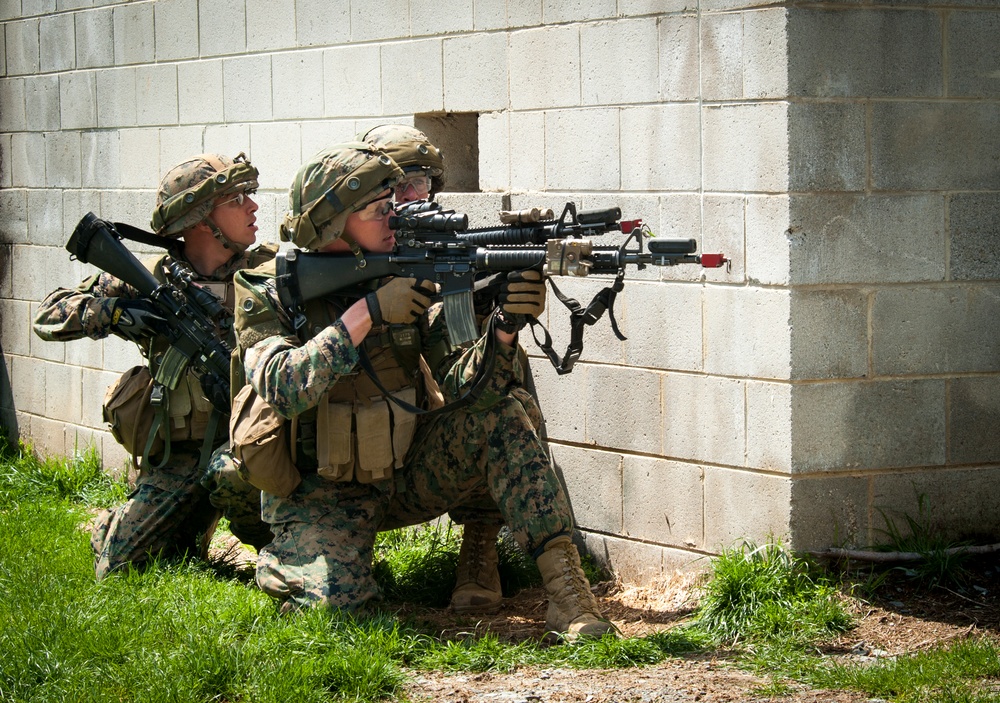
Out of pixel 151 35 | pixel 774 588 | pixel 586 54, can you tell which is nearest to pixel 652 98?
pixel 586 54

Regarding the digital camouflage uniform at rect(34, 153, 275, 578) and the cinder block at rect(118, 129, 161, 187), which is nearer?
the digital camouflage uniform at rect(34, 153, 275, 578)

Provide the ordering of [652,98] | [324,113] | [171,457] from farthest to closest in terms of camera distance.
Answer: [324,113], [171,457], [652,98]

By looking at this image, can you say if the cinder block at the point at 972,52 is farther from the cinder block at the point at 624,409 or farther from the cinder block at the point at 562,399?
the cinder block at the point at 562,399

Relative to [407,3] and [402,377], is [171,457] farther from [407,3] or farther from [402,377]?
[407,3]

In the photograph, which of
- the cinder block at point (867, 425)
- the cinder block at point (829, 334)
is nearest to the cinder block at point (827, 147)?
the cinder block at point (829, 334)

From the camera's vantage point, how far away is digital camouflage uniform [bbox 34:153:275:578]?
551cm

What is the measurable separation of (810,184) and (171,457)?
292 centimetres

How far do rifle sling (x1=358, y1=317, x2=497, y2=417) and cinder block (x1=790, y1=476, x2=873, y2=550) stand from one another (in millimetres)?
1191

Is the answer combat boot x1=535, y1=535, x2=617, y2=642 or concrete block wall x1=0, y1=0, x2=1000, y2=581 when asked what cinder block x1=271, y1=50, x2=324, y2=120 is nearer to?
concrete block wall x1=0, y1=0, x2=1000, y2=581

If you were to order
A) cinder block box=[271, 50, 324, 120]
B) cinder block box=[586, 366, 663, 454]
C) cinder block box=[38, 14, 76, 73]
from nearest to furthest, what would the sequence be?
cinder block box=[586, 366, 663, 454]
cinder block box=[271, 50, 324, 120]
cinder block box=[38, 14, 76, 73]

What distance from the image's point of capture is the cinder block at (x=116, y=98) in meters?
7.67

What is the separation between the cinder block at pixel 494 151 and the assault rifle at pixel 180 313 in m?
1.29

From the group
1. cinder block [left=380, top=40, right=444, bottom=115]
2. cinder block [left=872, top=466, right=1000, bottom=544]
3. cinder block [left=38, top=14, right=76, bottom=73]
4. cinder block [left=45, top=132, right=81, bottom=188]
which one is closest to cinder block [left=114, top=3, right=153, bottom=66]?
cinder block [left=38, top=14, right=76, bottom=73]

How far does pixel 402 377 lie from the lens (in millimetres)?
4941
